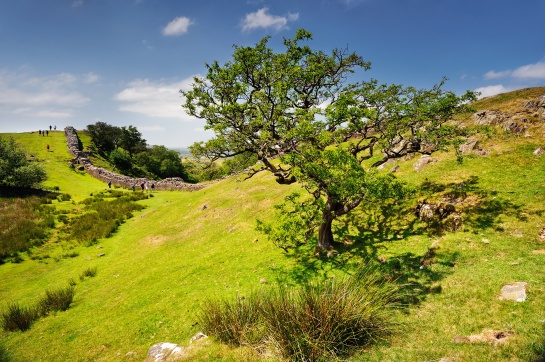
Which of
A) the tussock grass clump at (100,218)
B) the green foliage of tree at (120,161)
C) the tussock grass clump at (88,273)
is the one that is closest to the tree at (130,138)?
the green foliage of tree at (120,161)

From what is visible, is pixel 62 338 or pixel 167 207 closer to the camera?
pixel 62 338

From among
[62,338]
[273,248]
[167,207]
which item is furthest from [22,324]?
[167,207]

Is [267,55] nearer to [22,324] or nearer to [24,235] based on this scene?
[22,324]

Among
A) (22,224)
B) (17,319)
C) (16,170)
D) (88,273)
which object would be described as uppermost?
(16,170)

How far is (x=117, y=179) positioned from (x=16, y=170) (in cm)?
1824

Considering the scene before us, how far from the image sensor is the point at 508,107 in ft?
94.7

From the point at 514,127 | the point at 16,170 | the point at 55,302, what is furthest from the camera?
the point at 16,170

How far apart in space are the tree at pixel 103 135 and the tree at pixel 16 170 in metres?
44.5

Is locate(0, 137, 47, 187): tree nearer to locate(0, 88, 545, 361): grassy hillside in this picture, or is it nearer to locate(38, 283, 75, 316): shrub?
locate(0, 88, 545, 361): grassy hillside

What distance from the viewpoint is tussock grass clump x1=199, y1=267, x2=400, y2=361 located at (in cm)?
854

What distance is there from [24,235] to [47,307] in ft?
57.5

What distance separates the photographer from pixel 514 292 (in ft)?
32.0

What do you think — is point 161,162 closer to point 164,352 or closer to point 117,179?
point 117,179

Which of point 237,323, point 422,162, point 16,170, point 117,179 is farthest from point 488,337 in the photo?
point 117,179
